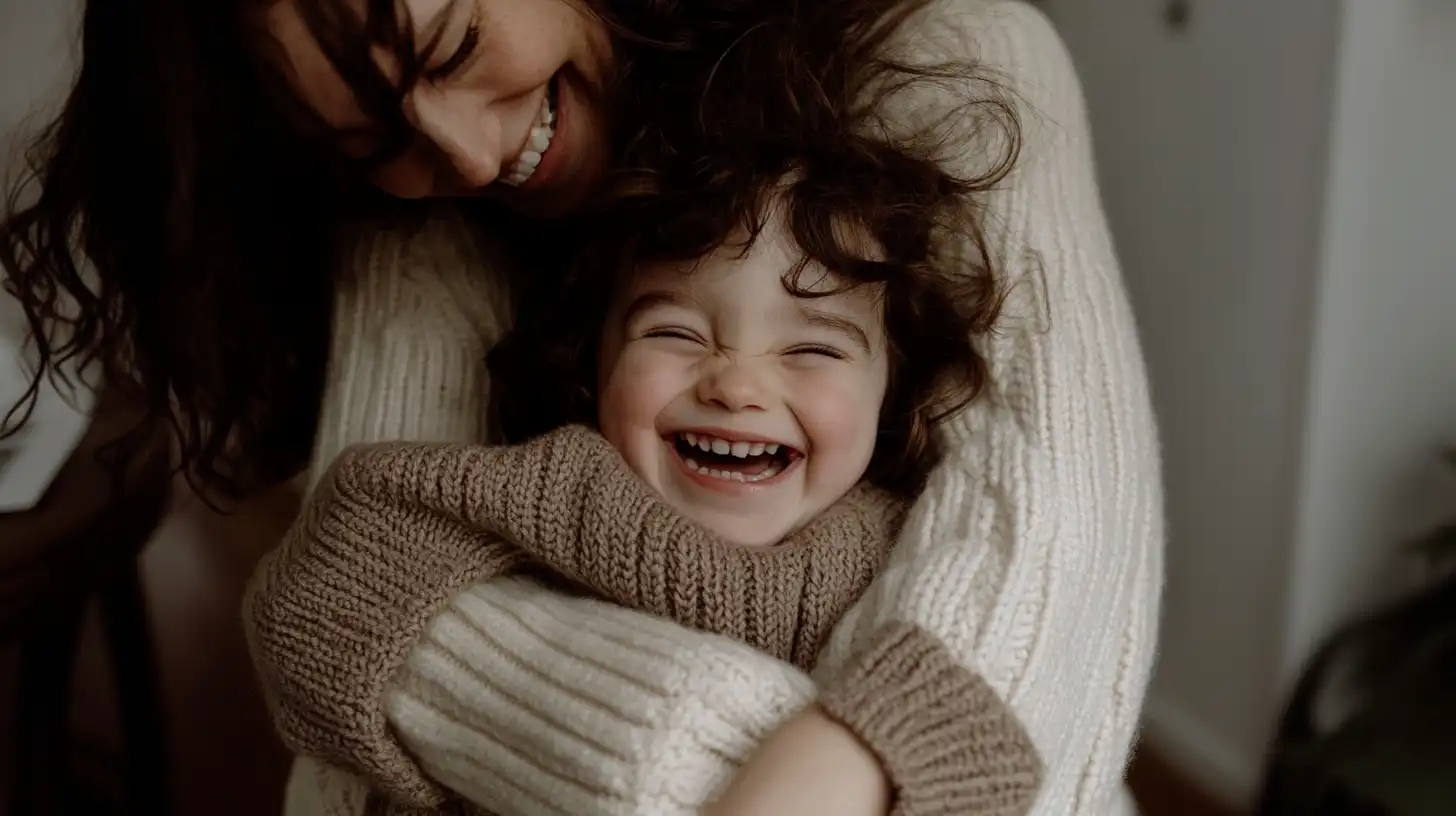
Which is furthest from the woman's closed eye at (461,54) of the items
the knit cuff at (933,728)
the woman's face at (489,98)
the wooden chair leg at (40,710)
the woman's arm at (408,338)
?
the wooden chair leg at (40,710)

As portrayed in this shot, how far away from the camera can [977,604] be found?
26.5 inches

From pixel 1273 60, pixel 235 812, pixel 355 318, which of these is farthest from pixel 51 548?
pixel 1273 60

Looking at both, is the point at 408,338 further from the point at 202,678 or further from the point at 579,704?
the point at 202,678

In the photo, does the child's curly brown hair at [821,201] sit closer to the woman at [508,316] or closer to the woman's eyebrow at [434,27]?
the woman at [508,316]

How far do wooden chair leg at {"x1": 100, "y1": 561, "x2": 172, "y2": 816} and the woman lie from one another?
1.62 ft

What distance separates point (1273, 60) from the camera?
Answer: 53.6 inches

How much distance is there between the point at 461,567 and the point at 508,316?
10.0 inches

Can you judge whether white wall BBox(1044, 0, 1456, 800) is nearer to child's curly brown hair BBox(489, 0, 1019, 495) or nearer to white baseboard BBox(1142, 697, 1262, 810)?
white baseboard BBox(1142, 697, 1262, 810)

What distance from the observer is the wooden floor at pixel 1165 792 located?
1.67m

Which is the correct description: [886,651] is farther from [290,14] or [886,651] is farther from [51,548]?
[51,548]

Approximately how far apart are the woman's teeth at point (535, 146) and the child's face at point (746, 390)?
4.1 inches

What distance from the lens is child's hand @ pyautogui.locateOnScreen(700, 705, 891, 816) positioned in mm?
580

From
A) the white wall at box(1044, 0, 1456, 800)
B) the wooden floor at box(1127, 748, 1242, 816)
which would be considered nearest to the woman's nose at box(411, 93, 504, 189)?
the white wall at box(1044, 0, 1456, 800)

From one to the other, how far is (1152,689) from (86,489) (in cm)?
139
